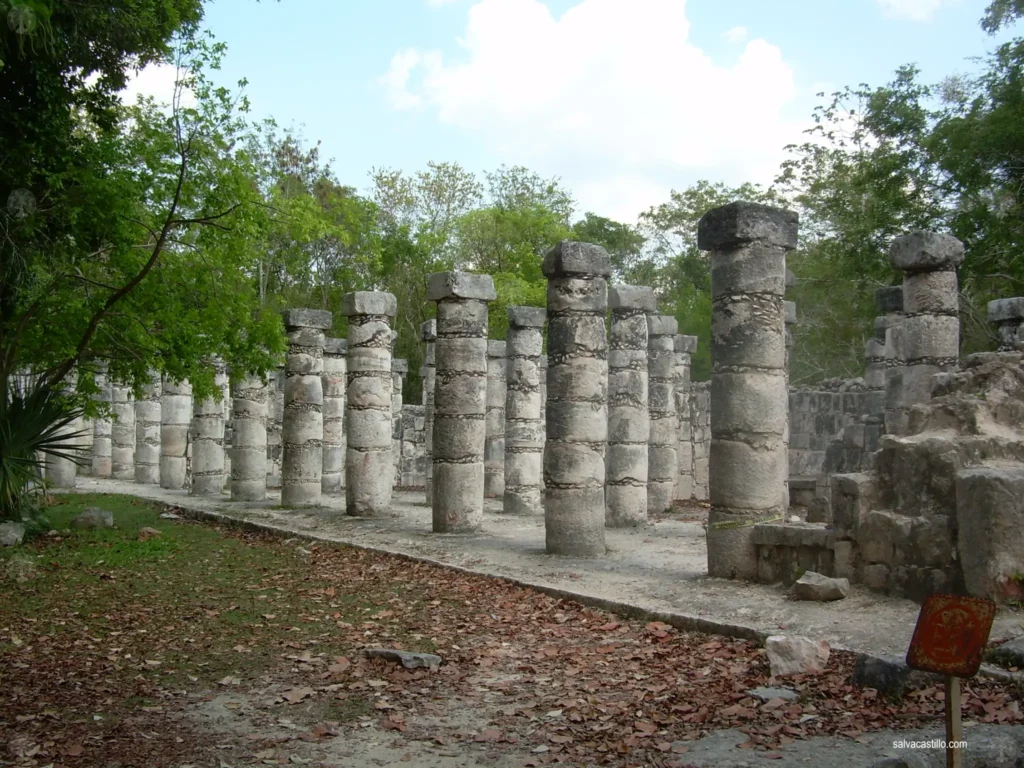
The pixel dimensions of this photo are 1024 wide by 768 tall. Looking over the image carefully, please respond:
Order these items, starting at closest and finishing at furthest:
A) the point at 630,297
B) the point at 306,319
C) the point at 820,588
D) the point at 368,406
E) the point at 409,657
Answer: the point at 409,657, the point at 820,588, the point at 630,297, the point at 368,406, the point at 306,319

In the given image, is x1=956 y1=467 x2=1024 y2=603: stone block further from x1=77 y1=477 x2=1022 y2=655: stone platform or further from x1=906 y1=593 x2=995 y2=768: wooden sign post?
x1=906 y1=593 x2=995 y2=768: wooden sign post

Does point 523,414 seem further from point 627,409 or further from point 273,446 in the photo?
point 273,446

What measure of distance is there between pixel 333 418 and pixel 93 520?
808cm

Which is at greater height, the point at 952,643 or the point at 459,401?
the point at 459,401

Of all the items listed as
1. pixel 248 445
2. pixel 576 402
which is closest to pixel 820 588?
pixel 576 402

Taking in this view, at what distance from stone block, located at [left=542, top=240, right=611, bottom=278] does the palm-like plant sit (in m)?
5.67

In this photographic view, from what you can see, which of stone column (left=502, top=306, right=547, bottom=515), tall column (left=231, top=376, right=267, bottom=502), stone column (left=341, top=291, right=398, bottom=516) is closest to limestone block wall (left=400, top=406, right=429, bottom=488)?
tall column (left=231, top=376, right=267, bottom=502)

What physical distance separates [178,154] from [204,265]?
1.27m

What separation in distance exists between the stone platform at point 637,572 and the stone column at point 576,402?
45 cm

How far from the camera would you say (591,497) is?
11.3 m

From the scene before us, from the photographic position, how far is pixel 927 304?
44.1ft

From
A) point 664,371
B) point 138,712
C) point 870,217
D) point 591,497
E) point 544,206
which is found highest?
point 544,206

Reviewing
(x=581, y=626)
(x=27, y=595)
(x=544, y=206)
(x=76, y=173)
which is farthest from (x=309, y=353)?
(x=544, y=206)

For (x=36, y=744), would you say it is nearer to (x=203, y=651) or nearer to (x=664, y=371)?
(x=203, y=651)
